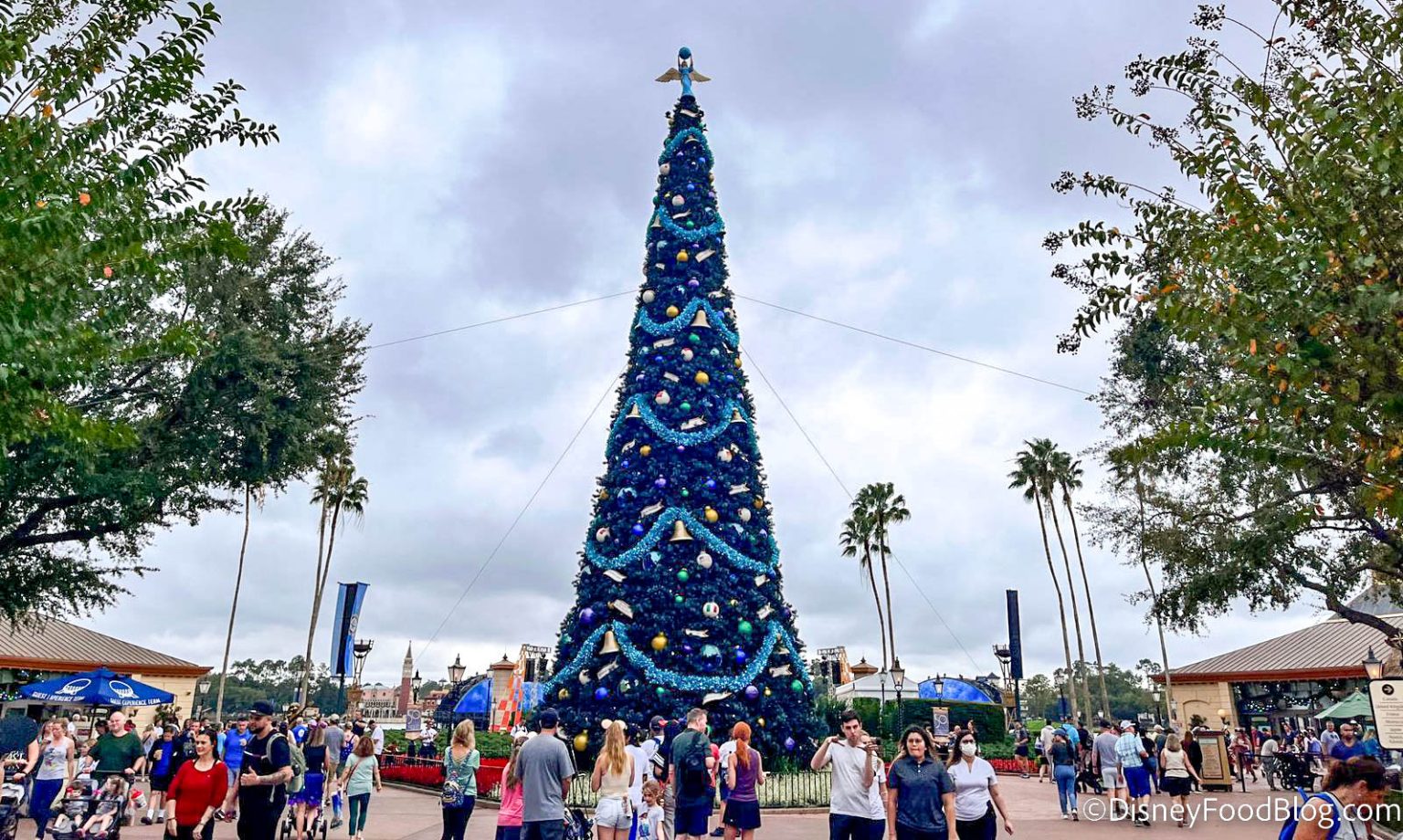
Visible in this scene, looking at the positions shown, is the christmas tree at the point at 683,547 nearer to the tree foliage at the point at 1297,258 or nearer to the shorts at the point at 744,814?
the shorts at the point at 744,814

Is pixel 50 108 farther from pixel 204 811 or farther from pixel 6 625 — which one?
pixel 6 625

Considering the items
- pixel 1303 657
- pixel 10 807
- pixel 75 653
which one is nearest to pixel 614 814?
pixel 10 807

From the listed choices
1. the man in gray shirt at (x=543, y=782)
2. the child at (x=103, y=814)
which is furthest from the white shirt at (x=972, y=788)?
the child at (x=103, y=814)

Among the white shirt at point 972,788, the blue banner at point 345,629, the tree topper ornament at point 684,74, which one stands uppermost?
the tree topper ornament at point 684,74

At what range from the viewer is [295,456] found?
18.8 m

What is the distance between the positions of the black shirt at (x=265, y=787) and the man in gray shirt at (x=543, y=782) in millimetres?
1965

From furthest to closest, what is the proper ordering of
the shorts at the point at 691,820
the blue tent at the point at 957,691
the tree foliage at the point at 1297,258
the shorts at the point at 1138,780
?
1. the blue tent at the point at 957,691
2. the shorts at the point at 1138,780
3. the shorts at the point at 691,820
4. the tree foliage at the point at 1297,258

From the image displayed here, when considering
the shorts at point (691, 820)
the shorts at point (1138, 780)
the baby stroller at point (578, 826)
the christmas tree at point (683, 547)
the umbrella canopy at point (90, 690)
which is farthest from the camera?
the umbrella canopy at point (90, 690)

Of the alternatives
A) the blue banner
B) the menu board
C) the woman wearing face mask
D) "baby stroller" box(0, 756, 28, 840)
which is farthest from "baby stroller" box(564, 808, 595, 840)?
the blue banner

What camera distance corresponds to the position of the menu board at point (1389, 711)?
24.3 feet

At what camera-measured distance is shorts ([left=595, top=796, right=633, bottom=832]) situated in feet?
25.6

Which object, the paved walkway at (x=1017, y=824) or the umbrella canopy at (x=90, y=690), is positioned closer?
the paved walkway at (x=1017, y=824)

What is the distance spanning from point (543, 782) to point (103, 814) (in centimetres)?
415

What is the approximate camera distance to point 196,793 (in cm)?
690
